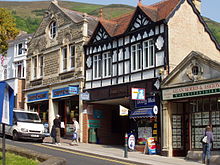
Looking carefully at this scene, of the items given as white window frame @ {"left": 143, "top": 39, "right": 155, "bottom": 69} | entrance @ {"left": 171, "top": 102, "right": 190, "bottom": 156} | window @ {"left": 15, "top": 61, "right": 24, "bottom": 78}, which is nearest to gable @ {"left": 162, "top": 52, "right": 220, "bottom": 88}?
entrance @ {"left": 171, "top": 102, "right": 190, "bottom": 156}

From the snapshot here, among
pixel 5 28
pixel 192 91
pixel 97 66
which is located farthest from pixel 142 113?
pixel 5 28

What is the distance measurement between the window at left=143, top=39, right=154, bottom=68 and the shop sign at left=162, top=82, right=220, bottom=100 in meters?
2.29

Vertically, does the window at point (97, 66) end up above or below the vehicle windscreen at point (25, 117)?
above

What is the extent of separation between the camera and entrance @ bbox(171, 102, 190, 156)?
21328 mm

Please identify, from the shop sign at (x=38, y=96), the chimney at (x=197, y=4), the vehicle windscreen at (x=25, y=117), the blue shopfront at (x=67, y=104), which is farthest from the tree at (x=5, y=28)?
the chimney at (x=197, y=4)

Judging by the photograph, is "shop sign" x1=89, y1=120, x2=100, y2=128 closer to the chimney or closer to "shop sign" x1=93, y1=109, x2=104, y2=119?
"shop sign" x1=93, y1=109, x2=104, y2=119

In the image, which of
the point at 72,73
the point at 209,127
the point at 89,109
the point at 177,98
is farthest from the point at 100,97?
the point at 209,127

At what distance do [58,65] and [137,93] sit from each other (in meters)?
10.2

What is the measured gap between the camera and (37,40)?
34031mm

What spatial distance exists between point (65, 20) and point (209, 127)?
52.4ft

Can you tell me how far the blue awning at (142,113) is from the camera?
2206 centimetres

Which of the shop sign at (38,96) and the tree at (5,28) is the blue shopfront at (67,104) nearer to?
the shop sign at (38,96)

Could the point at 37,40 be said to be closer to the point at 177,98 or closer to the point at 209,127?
the point at 177,98

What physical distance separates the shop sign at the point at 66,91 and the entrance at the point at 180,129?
879 cm
